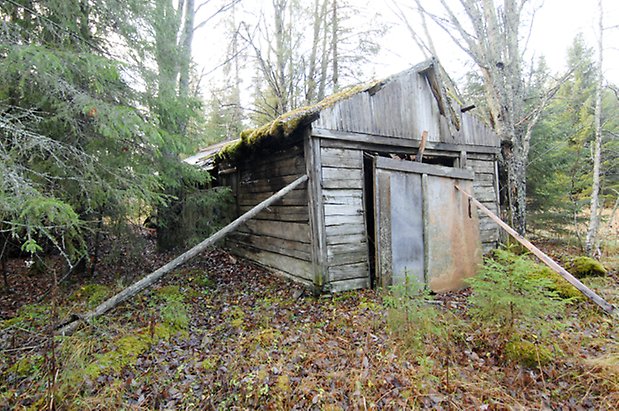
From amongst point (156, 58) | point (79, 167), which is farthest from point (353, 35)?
point (79, 167)

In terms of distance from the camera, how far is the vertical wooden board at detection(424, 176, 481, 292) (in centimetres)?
578

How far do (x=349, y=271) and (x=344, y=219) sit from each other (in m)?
0.93

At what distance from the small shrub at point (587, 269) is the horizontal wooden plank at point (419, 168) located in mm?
2626

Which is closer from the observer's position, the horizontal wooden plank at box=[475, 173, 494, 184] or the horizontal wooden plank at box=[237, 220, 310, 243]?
the horizontal wooden plank at box=[237, 220, 310, 243]

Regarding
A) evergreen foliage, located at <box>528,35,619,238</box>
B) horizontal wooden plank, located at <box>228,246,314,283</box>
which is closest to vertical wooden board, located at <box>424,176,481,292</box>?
horizontal wooden plank, located at <box>228,246,314,283</box>

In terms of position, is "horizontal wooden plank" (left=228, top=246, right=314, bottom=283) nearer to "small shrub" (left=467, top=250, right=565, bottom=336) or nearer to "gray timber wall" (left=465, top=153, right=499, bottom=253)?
"small shrub" (left=467, top=250, right=565, bottom=336)

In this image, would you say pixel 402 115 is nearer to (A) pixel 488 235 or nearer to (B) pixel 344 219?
(B) pixel 344 219

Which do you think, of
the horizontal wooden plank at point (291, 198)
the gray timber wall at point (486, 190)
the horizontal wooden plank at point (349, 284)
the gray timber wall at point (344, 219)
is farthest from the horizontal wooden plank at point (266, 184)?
the gray timber wall at point (486, 190)

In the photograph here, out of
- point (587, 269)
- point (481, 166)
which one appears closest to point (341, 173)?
point (481, 166)

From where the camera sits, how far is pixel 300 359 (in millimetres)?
3363

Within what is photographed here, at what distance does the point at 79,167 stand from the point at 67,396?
11.2 ft

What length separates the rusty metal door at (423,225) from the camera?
5293 mm

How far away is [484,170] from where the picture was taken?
24.1 ft

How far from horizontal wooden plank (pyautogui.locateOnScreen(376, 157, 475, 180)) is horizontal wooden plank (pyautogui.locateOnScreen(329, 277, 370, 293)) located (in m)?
2.05
